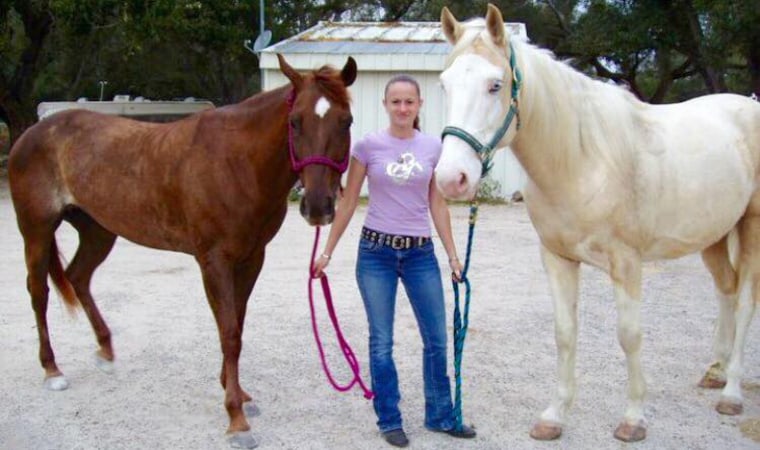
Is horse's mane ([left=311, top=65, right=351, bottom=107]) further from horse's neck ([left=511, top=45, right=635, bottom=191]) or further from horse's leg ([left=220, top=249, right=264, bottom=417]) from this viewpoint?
horse's leg ([left=220, top=249, right=264, bottom=417])

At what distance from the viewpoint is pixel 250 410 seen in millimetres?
3910

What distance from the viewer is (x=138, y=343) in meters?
5.10

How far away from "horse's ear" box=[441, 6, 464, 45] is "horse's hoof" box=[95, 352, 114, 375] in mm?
2984

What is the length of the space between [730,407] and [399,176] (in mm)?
2245

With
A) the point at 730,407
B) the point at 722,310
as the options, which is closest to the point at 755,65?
the point at 722,310

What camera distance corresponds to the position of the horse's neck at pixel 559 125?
3.19 m

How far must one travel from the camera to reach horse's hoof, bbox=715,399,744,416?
3910 millimetres

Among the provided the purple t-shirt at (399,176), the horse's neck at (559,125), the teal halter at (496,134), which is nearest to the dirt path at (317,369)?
the purple t-shirt at (399,176)

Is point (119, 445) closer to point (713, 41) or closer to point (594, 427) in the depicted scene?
point (594, 427)

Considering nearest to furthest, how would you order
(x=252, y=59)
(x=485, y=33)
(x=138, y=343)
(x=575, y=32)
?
(x=485, y=33) → (x=138, y=343) → (x=575, y=32) → (x=252, y=59)

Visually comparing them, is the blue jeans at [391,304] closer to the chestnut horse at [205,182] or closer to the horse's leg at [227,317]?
the chestnut horse at [205,182]

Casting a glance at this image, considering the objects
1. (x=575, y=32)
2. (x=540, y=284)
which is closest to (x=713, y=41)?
(x=575, y=32)

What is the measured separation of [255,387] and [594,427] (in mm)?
1928

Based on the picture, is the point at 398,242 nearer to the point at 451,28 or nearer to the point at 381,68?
the point at 451,28
